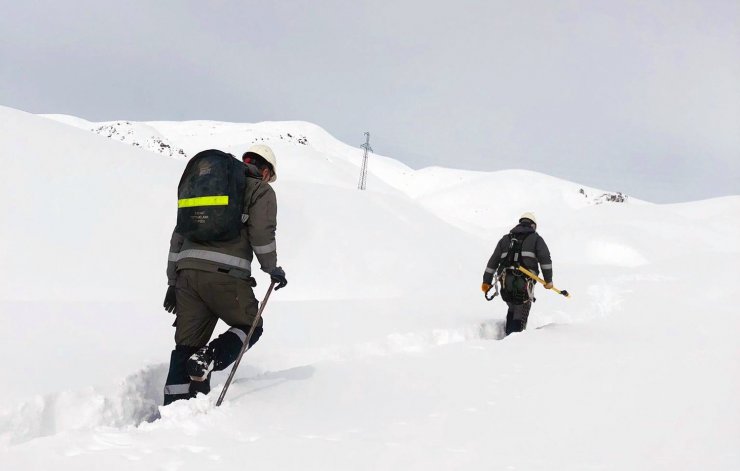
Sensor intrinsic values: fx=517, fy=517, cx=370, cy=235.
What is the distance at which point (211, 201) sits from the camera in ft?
10.5

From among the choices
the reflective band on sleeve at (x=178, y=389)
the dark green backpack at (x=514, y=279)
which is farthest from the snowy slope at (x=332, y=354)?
the dark green backpack at (x=514, y=279)

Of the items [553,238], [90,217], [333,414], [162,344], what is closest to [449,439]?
[333,414]

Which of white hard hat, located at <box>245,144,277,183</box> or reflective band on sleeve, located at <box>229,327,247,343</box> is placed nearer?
reflective band on sleeve, located at <box>229,327,247,343</box>

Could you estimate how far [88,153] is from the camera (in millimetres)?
10414

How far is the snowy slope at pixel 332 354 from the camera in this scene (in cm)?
276

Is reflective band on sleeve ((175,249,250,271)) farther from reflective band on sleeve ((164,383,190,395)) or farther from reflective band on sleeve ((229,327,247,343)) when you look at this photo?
reflective band on sleeve ((164,383,190,395))

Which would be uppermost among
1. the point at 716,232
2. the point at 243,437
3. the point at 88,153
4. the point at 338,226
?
the point at 716,232

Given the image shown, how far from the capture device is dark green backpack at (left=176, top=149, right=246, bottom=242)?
3207 millimetres

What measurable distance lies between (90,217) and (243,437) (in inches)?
292

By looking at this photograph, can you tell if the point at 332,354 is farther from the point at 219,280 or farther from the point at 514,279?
the point at 514,279

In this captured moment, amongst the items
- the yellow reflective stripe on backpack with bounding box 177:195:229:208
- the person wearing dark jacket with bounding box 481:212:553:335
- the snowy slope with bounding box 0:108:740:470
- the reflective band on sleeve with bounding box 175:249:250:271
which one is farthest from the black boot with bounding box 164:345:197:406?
the person wearing dark jacket with bounding box 481:212:553:335

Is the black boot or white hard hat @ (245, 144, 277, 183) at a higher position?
white hard hat @ (245, 144, 277, 183)

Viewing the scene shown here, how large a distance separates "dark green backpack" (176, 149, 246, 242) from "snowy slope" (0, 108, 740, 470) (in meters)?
1.05

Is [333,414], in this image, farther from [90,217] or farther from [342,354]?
[90,217]
